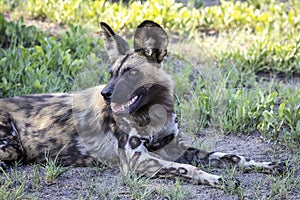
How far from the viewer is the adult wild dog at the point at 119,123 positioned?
164 inches

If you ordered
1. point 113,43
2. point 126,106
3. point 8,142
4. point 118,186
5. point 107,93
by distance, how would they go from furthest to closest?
point 113,43
point 8,142
point 126,106
point 107,93
point 118,186

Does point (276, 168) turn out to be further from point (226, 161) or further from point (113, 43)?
point (113, 43)

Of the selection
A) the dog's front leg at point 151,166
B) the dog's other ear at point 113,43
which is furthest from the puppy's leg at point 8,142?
the dog's other ear at point 113,43

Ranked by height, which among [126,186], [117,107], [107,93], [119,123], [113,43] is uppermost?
[113,43]

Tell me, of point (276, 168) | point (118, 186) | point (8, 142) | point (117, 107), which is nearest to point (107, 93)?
point (117, 107)

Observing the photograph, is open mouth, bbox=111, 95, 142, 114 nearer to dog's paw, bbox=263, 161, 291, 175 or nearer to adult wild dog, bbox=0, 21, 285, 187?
adult wild dog, bbox=0, 21, 285, 187

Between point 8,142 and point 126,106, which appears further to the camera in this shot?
point 8,142

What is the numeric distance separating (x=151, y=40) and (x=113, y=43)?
1.21ft

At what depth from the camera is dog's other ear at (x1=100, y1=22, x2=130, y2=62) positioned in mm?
4414

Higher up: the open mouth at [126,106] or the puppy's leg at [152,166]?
the open mouth at [126,106]

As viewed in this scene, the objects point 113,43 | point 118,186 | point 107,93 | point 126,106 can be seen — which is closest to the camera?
point 118,186

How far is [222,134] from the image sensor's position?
4.96m

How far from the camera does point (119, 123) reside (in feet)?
14.1

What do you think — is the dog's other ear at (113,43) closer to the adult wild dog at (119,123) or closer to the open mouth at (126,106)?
the adult wild dog at (119,123)
